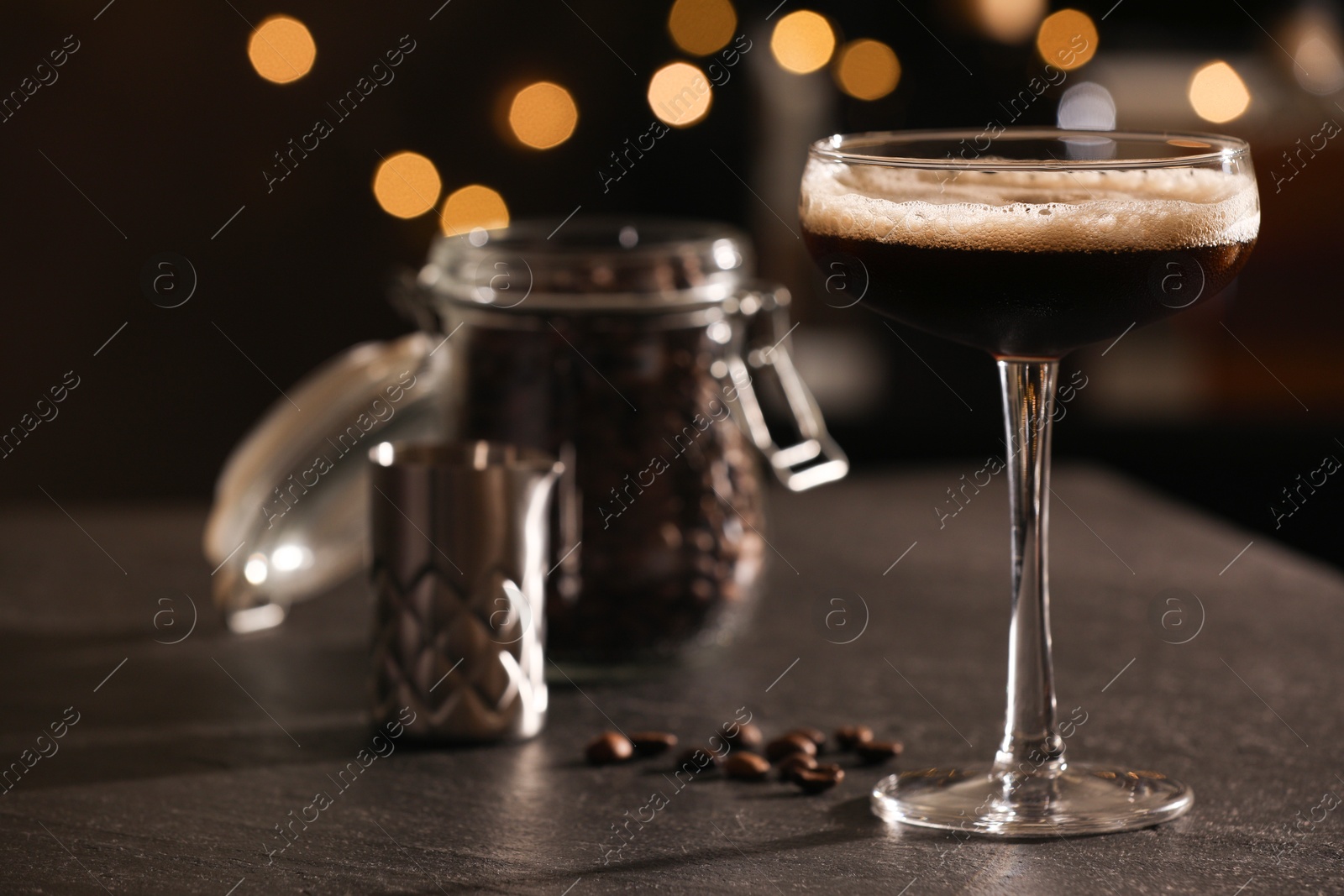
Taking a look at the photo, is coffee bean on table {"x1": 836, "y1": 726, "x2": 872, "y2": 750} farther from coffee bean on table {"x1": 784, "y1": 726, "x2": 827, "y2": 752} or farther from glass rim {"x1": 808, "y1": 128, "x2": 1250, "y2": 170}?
glass rim {"x1": 808, "y1": 128, "x2": 1250, "y2": 170}

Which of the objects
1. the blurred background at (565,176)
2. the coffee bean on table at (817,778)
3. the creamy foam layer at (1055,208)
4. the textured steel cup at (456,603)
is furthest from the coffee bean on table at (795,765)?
the blurred background at (565,176)

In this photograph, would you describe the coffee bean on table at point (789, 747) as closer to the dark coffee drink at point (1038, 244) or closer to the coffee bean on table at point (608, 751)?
the coffee bean on table at point (608, 751)

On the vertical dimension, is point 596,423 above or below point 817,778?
above

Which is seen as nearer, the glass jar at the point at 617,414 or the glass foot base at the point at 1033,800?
the glass foot base at the point at 1033,800

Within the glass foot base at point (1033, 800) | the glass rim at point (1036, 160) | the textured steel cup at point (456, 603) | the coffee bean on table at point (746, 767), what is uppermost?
the glass rim at point (1036, 160)

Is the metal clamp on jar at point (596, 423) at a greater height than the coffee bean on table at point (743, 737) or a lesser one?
greater

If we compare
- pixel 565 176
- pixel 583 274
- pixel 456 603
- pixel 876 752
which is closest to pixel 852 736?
pixel 876 752

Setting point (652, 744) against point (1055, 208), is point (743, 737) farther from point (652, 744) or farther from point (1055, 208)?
point (1055, 208)
